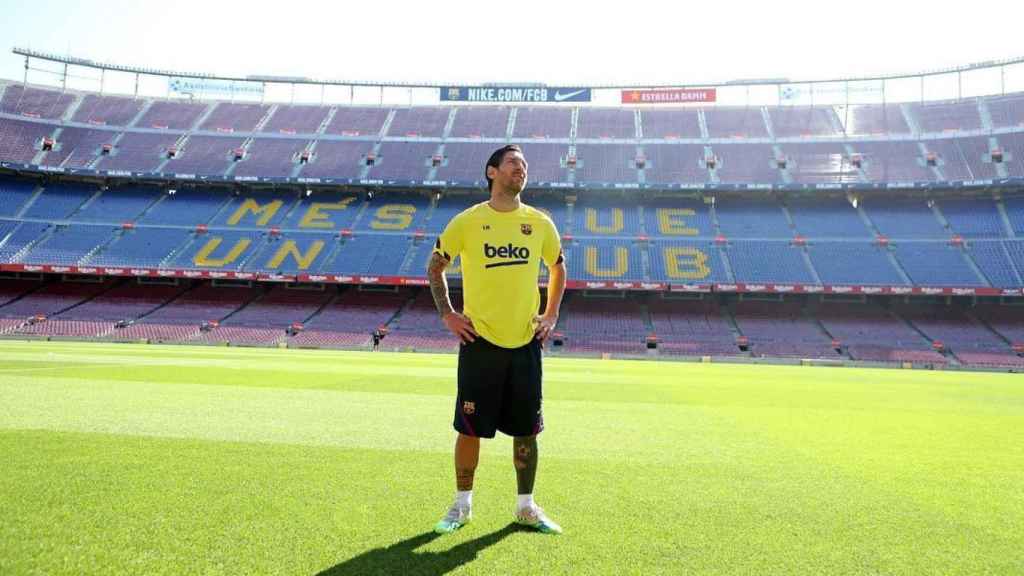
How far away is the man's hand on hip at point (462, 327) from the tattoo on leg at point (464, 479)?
85 centimetres

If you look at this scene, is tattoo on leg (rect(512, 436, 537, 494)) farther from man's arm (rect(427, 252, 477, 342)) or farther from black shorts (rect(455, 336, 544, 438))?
man's arm (rect(427, 252, 477, 342))

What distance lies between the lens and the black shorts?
396 cm

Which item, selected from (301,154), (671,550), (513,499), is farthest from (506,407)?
(301,154)

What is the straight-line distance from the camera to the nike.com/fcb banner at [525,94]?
174 ft

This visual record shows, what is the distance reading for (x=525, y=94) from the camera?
53.2 meters

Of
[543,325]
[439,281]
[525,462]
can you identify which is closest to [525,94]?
[439,281]

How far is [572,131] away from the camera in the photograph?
5184 cm

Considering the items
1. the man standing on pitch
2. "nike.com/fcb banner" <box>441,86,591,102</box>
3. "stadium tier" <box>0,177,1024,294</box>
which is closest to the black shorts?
the man standing on pitch

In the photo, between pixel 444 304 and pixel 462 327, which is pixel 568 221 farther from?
pixel 462 327

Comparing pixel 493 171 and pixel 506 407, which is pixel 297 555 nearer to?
pixel 506 407

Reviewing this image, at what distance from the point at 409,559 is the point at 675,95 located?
54.4 metres

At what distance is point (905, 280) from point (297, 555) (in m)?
42.3

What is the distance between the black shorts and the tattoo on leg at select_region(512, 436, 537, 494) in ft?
0.26

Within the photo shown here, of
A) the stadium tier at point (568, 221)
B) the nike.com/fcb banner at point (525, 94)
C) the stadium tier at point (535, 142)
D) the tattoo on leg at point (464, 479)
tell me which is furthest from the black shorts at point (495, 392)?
the nike.com/fcb banner at point (525, 94)
